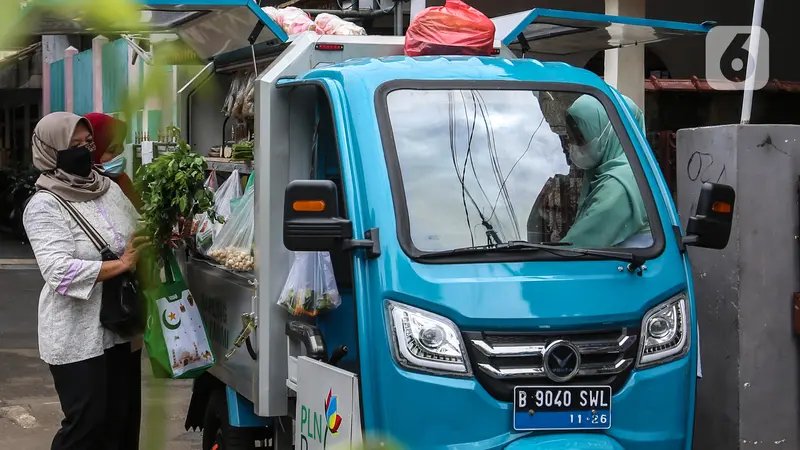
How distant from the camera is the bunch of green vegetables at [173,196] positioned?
4539 mm

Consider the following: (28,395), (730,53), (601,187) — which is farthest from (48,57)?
(601,187)

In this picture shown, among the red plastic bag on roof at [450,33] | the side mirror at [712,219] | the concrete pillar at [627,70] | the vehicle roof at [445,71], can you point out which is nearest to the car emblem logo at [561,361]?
the side mirror at [712,219]

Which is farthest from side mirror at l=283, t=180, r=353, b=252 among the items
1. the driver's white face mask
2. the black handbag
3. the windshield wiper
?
the black handbag

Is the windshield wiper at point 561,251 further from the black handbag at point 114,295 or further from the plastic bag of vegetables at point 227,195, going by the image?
the black handbag at point 114,295

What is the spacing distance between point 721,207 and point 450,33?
1.29m

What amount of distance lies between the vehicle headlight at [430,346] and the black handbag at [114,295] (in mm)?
1758

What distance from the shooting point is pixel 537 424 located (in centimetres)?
331

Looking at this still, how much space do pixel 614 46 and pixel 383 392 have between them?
10.3 feet

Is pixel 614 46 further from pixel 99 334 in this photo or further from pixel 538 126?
pixel 99 334

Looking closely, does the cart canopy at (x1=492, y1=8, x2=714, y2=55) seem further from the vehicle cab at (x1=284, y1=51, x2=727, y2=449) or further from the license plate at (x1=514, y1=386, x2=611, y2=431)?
the license plate at (x1=514, y1=386, x2=611, y2=431)

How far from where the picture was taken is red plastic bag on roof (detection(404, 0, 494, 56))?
4.19 meters

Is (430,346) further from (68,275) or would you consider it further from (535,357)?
(68,275)

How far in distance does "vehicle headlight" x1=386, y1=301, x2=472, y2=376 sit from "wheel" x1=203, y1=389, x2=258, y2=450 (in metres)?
1.60

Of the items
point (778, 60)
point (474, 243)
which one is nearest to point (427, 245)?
point (474, 243)
